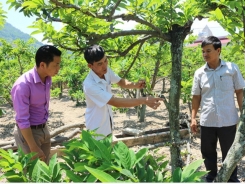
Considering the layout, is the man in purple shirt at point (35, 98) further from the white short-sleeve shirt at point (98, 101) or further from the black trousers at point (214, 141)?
the black trousers at point (214, 141)

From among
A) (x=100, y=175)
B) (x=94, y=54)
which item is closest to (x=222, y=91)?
(x=94, y=54)

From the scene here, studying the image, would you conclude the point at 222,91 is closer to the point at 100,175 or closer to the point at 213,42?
the point at 213,42

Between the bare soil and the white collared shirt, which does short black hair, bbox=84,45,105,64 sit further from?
the bare soil

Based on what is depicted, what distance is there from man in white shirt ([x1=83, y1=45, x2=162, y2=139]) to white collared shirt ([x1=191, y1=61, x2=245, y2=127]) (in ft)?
2.46

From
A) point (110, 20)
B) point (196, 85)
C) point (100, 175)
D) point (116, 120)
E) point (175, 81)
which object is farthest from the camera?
point (116, 120)

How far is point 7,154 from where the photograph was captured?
1.19 m

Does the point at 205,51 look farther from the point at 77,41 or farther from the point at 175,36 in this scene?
the point at 77,41

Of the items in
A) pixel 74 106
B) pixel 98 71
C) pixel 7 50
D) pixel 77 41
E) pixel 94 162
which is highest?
pixel 7 50

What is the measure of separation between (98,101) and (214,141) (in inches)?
57.0

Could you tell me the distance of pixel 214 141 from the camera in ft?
9.86

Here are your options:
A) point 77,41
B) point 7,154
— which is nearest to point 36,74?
point 77,41

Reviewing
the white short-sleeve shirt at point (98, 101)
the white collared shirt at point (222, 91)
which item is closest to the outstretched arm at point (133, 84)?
the white short-sleeve shirt at point (98, 101)

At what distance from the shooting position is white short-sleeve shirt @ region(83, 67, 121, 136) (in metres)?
2.31

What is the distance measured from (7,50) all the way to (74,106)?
4.01 metres
